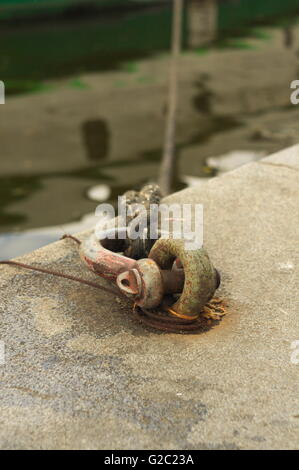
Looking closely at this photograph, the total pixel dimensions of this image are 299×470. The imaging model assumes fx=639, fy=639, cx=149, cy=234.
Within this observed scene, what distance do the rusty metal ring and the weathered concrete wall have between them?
0.36ft

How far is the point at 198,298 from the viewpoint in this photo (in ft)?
6.84

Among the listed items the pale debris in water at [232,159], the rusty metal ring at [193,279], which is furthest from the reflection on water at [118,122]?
the rusty metal ring at [193,279]

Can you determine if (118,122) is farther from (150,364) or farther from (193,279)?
(150,364)

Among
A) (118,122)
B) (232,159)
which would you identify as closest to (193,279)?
(232,159)

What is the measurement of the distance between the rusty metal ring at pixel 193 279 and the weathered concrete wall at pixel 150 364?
11 cm

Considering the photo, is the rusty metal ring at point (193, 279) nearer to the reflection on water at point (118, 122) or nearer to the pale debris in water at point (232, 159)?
the reflection on water at point (118, 122)

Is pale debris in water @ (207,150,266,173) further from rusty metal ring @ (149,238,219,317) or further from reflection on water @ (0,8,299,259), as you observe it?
rusty metal ring @ (149,238,219,317)

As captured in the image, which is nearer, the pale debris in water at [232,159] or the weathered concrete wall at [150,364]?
the weathered concrete wall at [150,364]

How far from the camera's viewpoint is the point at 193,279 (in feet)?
6.79

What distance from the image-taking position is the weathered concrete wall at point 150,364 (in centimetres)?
173

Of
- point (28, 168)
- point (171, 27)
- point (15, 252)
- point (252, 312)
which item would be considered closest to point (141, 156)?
point (28, 168)

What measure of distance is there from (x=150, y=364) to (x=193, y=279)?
1.00 ft

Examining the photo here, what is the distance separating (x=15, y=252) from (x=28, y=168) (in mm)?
1685
